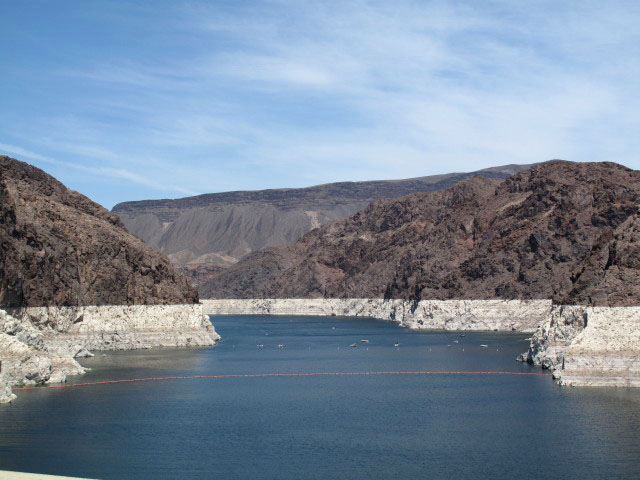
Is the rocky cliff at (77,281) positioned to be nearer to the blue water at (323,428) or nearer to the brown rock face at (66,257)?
the brown rock face at (66,257)

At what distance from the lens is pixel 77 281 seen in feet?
351

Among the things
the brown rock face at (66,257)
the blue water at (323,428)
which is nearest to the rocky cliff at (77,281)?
the brown rock face at (66,257)

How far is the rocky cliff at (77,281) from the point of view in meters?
89.8

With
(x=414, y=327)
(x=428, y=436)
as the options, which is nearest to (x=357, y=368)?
(x=428, y=436)

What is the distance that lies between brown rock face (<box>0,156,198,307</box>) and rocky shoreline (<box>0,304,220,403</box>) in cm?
136

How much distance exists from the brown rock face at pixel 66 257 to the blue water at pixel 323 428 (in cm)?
1315

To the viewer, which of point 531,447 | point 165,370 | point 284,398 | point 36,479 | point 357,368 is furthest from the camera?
point 357,368

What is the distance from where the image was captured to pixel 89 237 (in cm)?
11425

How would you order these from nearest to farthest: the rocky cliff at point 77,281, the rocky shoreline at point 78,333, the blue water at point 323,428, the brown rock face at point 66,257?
the blue water at point 323,428, the rocky shoreline at point 78,333, the rocky cliff at point 77,281, the brown rock face at point 66,257

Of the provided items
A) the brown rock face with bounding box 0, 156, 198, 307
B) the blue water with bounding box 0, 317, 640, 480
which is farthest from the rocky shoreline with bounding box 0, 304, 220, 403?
the blue water with bounding box 0, 317, 640, 480

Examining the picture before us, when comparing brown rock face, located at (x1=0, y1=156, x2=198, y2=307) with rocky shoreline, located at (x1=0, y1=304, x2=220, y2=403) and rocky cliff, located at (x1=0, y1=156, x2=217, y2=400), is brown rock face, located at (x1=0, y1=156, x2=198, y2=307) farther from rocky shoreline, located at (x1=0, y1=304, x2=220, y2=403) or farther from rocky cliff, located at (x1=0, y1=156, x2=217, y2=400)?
rocky shoreline, located at (x1=0, y1=304, x2=220, y2=403)

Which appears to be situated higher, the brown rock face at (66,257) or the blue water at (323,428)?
the brown rock face at (66,257)

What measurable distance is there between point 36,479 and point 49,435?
70.3 ft

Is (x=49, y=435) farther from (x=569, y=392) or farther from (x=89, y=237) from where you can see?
(x=89, y=237)
